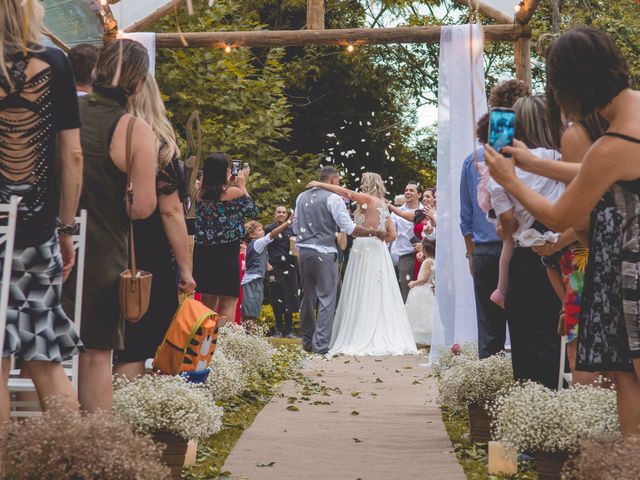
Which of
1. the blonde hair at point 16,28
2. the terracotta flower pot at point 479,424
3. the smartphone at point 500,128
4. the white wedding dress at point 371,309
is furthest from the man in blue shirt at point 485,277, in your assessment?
the white wedding dress at point 371,309

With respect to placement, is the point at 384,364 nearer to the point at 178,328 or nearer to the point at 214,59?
the point at 178,328

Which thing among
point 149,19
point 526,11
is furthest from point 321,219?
point 526,11

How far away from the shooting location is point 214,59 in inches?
765

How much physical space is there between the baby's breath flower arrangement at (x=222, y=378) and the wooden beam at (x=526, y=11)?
3.75 metres

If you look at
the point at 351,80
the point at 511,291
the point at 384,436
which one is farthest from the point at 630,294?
the point at 351,80

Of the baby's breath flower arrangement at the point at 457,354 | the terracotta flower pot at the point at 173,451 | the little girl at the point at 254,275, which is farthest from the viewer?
the little girl at the point at 254,275

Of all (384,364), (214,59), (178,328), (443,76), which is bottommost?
(384,364)

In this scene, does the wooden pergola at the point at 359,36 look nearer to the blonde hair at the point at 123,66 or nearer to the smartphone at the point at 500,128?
the blonde hair at the point at 123,66

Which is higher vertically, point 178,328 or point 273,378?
point 178,328

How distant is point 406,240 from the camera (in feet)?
48.1

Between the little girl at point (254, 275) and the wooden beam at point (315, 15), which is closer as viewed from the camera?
the wooden beam at point (315, 15)

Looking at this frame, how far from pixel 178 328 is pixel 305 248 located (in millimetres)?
7081

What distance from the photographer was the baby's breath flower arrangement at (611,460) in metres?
2.87

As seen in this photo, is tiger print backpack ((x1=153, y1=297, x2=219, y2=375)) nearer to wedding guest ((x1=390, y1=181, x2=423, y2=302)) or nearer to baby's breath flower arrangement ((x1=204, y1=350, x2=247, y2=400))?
baby's breath flower arrangement ((x1=204, y1=350, x2=247, y2=400))
